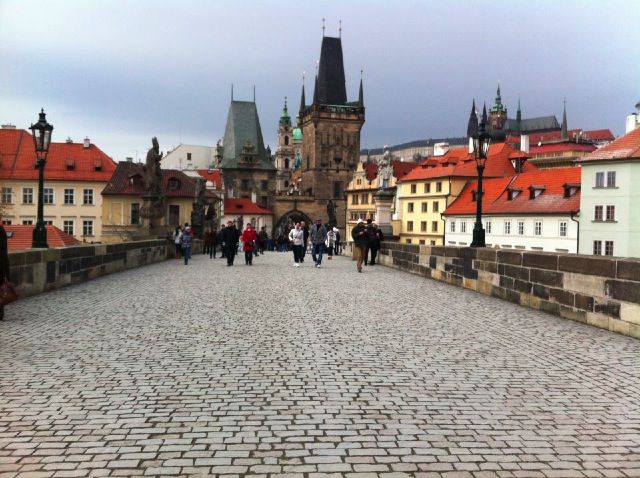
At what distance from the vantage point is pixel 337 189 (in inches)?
4161

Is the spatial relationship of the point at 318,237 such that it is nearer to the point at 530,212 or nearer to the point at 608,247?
the point at 608,247

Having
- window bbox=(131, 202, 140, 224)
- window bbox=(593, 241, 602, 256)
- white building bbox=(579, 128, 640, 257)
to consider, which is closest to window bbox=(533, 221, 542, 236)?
white building bbox=(579, 128, 640, 257)

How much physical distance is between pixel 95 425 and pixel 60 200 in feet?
209

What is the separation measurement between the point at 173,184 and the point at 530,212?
31.7 metres

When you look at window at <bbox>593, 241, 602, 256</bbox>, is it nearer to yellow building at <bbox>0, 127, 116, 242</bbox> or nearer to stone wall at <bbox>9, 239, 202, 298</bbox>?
stone wall at <bbox>9, 239, 202, 298</bbox>

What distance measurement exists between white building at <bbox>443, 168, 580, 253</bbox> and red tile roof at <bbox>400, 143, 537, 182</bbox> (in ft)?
14.3

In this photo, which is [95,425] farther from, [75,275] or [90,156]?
[90,156]

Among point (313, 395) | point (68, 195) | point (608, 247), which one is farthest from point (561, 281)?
point (68, 195)

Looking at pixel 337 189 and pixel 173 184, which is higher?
pixel 337 189

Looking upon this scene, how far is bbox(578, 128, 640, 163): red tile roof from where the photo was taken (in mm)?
45500

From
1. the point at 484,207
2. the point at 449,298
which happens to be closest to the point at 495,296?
the point at 449,298

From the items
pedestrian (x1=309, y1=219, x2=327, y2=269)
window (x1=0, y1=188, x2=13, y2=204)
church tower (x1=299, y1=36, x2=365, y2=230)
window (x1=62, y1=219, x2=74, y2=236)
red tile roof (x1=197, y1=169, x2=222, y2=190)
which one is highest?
church tower (x1=299, y1=36, x2=365, y2=230)

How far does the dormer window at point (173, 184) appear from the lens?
2478 inches

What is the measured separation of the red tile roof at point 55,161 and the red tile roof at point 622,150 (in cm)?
4236
